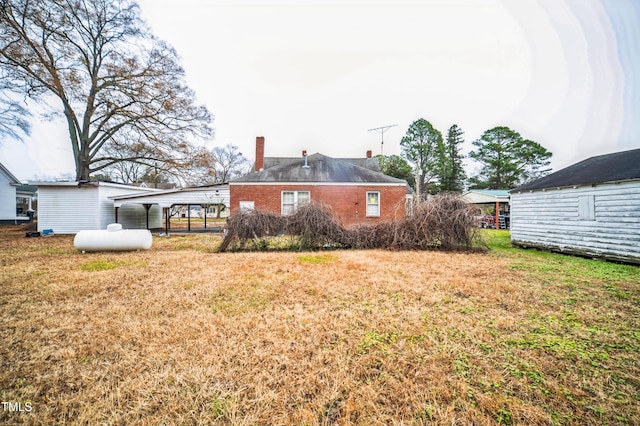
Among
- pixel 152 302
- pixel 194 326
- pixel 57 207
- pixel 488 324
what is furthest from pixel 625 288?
pixel 57 207

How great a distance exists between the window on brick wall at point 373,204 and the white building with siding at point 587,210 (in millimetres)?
7457

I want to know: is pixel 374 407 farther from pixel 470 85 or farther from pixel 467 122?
pixel 467 122

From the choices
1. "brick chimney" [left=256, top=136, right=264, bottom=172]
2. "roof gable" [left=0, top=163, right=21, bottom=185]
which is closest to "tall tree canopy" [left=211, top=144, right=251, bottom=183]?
"roof gable" [left=0, top=163, right=21, bottom=185]

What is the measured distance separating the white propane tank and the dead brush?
3.21 metres

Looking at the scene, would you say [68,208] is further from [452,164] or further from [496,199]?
[452,164]

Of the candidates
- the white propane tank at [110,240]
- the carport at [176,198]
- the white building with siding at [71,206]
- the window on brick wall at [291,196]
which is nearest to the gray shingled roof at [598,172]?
the window on brick wall at [291,196]

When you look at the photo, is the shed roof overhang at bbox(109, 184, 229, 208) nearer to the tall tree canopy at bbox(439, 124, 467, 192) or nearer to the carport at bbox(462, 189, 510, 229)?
the carport at bbox(462, 189, 510, 229)

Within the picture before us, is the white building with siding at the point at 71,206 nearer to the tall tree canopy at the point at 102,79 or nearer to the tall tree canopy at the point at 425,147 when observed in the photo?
the tall tree canopy at the point at 102,79

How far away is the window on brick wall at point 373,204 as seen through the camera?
16547 millimetres

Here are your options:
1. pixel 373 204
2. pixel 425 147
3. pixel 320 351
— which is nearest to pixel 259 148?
pixel 373 204

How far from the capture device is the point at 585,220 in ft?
27.3

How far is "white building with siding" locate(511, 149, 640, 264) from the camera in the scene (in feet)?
23.5

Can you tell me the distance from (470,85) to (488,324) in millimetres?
18543

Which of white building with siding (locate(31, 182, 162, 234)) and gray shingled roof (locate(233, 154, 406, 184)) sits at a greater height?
gray shingled roof (locate(233, 154, 406, 184))
